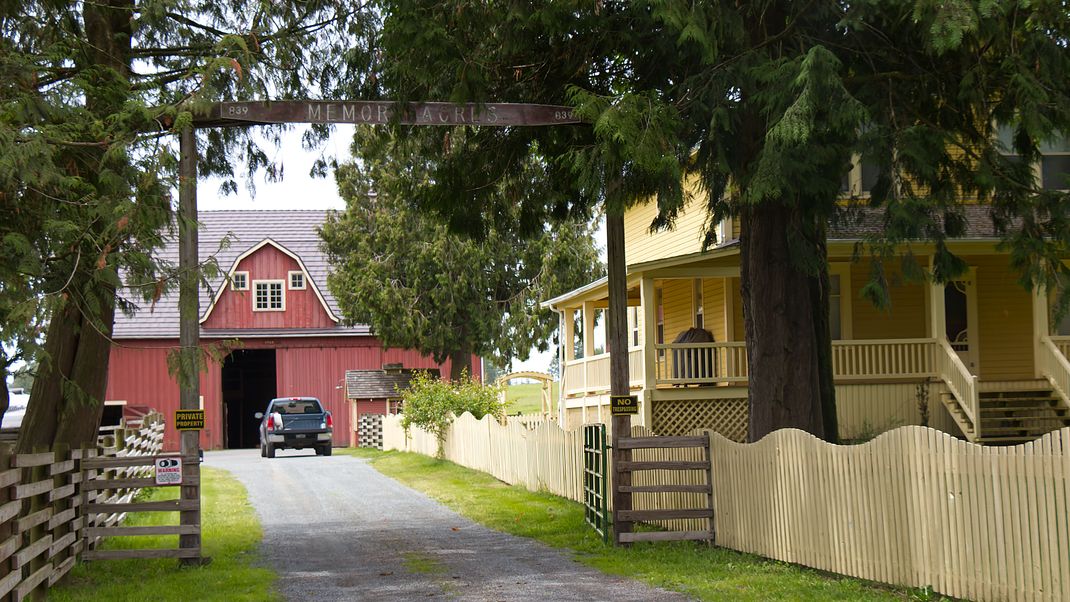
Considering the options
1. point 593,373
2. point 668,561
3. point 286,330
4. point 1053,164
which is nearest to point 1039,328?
point 1053,164

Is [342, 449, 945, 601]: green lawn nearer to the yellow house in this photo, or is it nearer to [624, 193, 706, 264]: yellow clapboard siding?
the yellow house

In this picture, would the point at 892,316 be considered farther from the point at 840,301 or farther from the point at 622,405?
the point at 622,405

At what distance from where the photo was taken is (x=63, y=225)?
33.1 feet

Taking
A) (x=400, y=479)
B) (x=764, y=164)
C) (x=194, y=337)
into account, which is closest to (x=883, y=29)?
(x=764, y=164)

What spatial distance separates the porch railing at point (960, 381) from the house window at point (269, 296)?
102ft

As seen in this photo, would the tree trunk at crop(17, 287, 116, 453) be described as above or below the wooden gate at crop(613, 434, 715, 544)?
above

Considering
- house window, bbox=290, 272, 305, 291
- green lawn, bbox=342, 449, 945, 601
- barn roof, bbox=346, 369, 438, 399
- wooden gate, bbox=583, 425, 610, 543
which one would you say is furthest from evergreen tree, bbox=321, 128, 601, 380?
wooden gate, bbox=583, 425, 610, 543

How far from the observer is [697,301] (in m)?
28.6

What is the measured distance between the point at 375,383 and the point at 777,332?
111ft

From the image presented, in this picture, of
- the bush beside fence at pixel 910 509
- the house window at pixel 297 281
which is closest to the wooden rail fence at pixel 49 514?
the bush beside fence at pixel 910 509

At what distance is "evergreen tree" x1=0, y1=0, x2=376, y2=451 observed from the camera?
10.3 meters

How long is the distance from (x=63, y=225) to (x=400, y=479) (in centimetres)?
1782

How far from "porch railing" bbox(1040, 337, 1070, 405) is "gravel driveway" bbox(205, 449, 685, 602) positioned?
433 inches

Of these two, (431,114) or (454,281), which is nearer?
(431,114)
